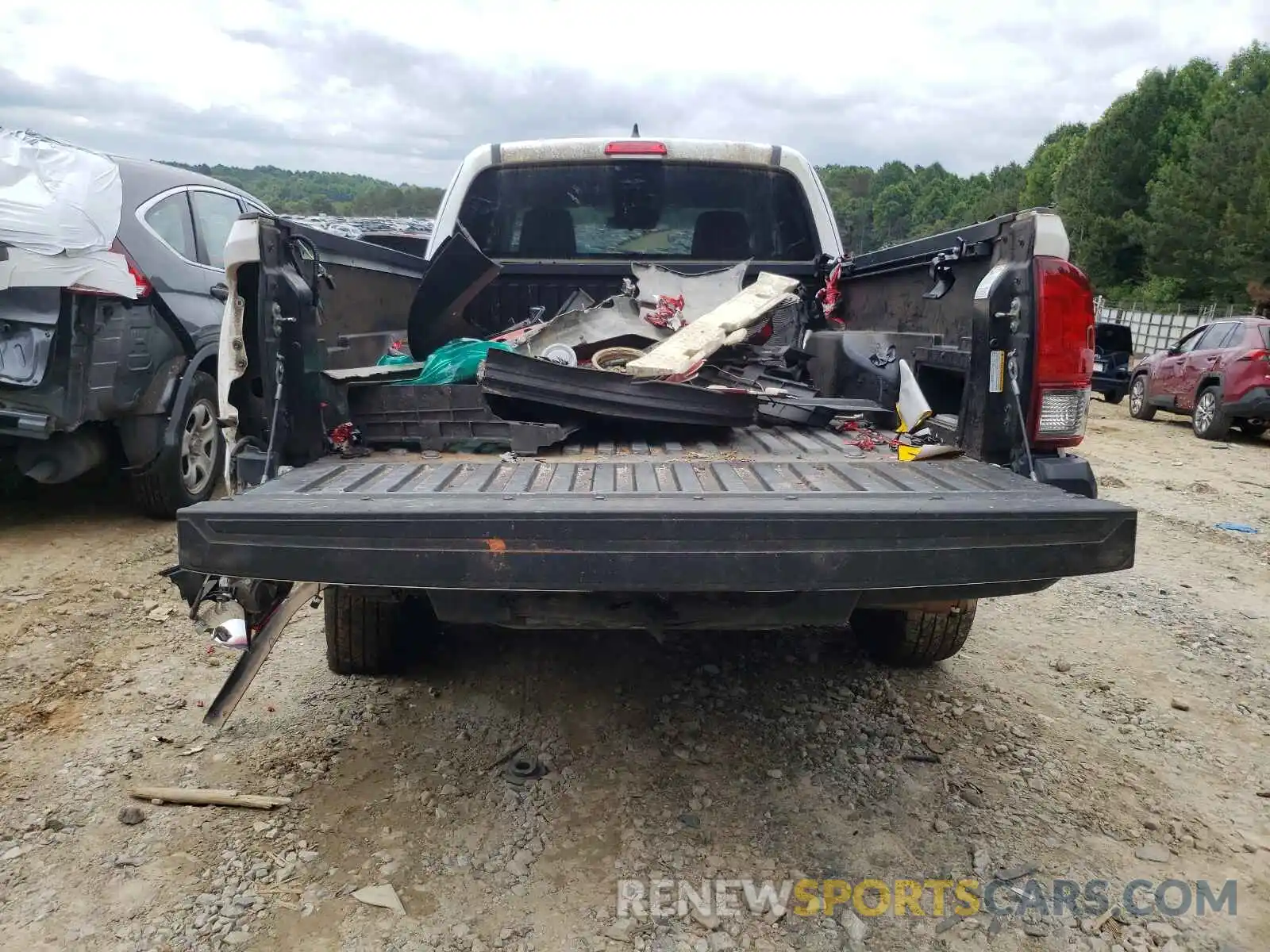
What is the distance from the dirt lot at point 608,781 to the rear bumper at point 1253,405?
7.25 metres

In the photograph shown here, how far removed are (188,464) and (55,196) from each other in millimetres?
1622

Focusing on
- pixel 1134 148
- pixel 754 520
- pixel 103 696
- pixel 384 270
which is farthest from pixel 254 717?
pixel 1134 148

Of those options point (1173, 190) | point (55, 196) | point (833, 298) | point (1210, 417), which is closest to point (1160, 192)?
point (1173, 190)

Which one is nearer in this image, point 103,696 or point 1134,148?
point 103,696

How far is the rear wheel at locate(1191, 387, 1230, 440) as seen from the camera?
10484mm

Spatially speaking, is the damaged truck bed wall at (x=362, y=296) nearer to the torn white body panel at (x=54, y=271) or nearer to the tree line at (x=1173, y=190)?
the torn white body panel at (x=54, y=271)

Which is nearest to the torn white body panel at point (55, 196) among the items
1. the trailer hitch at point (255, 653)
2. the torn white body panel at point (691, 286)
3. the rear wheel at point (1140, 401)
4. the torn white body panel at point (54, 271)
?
the torn white body panel at point (54, 271)

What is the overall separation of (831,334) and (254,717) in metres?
2.81

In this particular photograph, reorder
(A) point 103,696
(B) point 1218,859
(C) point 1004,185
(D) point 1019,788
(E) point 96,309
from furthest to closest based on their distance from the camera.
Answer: (C) point 1004,185 < (E) point 96,309 < (A) point 103,696 < (D) point 1019,788 < (B) point 1218,859

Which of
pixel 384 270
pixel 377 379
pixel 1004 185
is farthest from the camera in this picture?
pixel 1004 185

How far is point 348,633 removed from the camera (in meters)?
3.15

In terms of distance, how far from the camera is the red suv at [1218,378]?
10.1 m

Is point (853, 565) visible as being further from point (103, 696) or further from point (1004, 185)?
point (1004, 185)

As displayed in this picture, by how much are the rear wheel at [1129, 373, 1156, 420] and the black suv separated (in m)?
12.4
